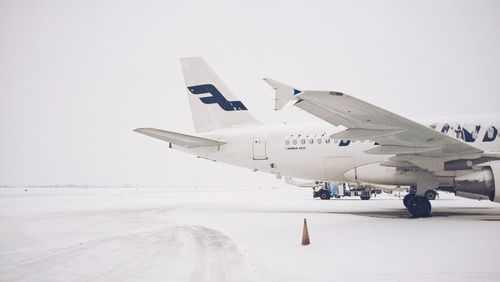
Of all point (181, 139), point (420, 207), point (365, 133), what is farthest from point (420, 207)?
point (181, 139)

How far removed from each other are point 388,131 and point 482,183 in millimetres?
3928

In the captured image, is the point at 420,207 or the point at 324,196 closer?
the point at 420,207

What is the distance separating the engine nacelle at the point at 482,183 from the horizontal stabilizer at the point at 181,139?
11.0m

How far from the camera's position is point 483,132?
16.4m

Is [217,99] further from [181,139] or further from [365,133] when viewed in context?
Answer: [365,133]

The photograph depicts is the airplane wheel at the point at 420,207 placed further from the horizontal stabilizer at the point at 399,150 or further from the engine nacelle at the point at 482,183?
the horizontal stabilizer at the point at 399,150

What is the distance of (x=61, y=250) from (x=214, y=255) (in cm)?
364

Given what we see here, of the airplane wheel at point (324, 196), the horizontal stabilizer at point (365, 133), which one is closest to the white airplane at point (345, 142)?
the horizontal stabilizer at point (365, 133)

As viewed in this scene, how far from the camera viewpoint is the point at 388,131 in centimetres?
1363

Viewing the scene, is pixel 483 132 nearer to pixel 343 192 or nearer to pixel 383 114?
pixel 383 114

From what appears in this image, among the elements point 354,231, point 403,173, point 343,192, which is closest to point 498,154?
point 403,173

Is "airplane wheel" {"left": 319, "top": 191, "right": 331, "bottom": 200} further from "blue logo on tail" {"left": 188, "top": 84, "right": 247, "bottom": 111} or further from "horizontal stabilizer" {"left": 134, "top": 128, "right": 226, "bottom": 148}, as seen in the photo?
"horizontal stabilizer" {"left": 134, "top": 128, "right": 226, "bottom": 148}

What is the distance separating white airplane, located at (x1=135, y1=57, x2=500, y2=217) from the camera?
517 inches

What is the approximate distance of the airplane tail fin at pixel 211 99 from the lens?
2138 cm
